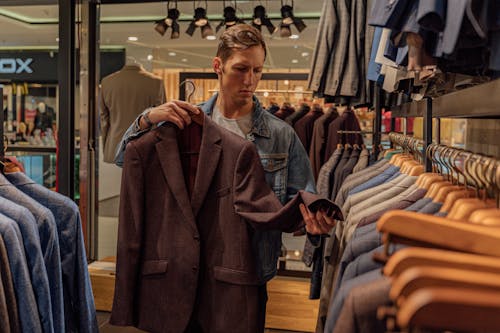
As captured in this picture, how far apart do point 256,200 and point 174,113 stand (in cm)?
42

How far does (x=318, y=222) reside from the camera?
1.63 meters

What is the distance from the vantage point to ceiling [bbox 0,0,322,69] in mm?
6871

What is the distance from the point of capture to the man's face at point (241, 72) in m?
2.12

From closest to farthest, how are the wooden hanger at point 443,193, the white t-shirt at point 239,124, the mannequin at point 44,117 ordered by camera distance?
the wooden hanger at point 443,193, the white t-shirt at point 239,124, the mannequin at point 44,117

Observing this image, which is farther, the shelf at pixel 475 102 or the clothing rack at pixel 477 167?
the clothing rack at pixel 477 167

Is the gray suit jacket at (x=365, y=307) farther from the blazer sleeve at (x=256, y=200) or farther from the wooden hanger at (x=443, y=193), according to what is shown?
the blazer sleeve at (x=256, y=200)

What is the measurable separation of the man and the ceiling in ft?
14.6

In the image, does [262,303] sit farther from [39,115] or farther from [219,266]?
[39,115]

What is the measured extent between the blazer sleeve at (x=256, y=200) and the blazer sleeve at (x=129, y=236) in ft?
1.16

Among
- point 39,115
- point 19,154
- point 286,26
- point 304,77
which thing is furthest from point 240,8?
point 39,115

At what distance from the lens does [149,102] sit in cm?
523

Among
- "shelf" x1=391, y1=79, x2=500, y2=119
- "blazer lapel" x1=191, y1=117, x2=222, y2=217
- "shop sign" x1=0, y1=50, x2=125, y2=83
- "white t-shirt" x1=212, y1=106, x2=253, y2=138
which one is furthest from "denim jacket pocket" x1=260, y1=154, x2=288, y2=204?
"shop sign" x1=0, y1=50, x2=125, y2=83

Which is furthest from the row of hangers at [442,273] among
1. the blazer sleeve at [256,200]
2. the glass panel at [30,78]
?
the glass panel at [30,78]

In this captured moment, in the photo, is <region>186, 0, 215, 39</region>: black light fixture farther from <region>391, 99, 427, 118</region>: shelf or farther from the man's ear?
the man's ear
